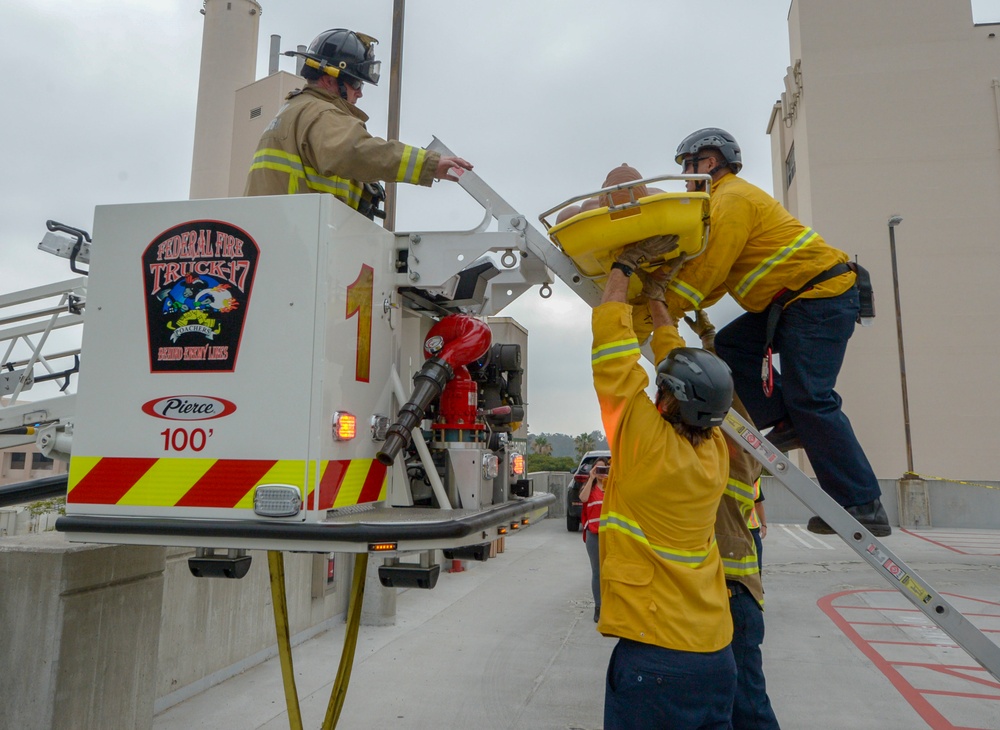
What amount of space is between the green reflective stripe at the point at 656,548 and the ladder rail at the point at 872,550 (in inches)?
19.8

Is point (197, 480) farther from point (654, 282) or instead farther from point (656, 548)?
point (654, 282)

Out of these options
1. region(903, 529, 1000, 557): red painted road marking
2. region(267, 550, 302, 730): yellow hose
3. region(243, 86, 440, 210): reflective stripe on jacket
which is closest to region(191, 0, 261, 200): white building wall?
region(903, 529, 1000, 557): red painted road marking

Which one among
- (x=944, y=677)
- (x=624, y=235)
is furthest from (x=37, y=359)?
(x=944, y=677)

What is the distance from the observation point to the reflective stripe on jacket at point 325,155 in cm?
294

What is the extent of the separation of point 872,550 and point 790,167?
3147 centimetres

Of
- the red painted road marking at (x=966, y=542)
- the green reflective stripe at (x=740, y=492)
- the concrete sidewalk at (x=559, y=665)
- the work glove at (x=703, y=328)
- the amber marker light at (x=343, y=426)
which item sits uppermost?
the work glove at (x=703, y=328)

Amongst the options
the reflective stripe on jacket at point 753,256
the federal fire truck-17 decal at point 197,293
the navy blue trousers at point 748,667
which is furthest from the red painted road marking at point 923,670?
the federal fire truck-17 decal at point 197,293

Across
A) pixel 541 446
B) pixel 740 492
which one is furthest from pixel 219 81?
pixel 541 446

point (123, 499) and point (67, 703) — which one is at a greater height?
point (123, 499)

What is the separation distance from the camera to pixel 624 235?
8.79 ft

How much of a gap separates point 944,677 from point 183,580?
5938mm

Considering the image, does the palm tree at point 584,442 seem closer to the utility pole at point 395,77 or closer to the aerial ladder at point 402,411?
the utility pole at point 395,77

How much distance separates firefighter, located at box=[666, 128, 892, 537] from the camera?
303cm

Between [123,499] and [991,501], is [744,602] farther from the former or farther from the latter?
[991,501]
